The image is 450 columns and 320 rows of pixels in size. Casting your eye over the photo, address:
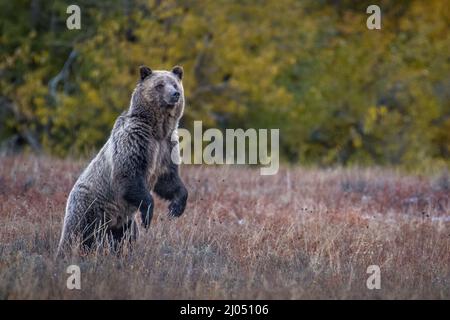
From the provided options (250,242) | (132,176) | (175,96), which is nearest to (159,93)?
(175,96)

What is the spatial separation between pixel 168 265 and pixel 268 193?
429cm

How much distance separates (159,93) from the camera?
7.51 metres

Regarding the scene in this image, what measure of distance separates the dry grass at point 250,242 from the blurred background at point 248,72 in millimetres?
6625

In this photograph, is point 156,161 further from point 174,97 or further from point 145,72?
point 145,72

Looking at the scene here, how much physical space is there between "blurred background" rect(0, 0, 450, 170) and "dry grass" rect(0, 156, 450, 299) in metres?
6.63

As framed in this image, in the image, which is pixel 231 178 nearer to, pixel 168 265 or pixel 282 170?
pixel 282 170

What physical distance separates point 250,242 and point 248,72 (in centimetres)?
1272

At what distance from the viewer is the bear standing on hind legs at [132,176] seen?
23.0ft

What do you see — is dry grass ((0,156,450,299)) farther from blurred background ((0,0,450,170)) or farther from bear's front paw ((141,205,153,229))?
blurred background ((0,0,450,170))

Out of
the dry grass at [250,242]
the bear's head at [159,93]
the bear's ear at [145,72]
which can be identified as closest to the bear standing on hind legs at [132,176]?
the bear's head at [159,93]

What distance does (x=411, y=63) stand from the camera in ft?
76.6

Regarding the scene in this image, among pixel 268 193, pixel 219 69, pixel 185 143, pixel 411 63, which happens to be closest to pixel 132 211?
pixel 268 193

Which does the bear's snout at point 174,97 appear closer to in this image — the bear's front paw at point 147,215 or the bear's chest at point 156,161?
the bear's chest at point 156,161

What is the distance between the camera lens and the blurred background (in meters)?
18.8
